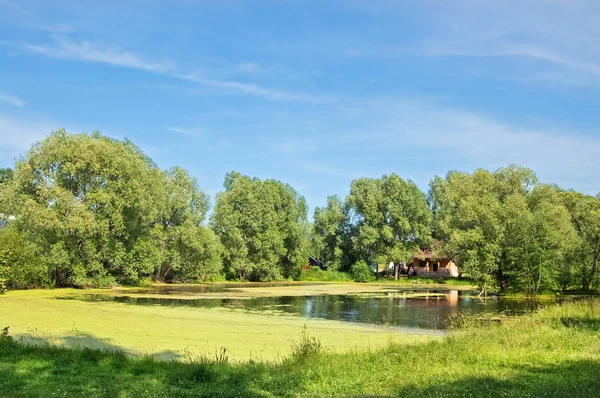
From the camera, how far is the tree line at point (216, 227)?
33125 millimetres

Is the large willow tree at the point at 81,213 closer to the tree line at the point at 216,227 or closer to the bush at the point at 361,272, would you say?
the tree line at the point at 216,227

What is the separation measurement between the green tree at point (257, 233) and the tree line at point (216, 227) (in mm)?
146

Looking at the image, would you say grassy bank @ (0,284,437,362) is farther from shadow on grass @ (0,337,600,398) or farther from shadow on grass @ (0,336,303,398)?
shadow on grass @ (0,337,600,398)

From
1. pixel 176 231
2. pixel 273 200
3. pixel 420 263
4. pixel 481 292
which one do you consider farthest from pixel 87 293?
pixel 420 263

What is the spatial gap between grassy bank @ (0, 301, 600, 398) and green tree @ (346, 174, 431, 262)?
50.7m

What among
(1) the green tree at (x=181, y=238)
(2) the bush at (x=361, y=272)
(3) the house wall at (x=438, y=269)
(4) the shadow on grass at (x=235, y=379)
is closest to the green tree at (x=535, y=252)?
(2) the bush at (x=361, y=272)

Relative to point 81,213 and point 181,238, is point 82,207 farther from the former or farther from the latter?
point 181,238

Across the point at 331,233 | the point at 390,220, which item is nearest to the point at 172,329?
the point at 390,220

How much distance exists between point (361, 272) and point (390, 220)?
23.9ft

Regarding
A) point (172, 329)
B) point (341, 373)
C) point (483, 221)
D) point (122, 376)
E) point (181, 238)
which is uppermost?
point (483, 221)

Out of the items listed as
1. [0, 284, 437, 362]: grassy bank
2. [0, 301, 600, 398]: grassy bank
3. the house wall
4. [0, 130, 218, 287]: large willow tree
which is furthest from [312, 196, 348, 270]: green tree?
[0, 301, 600, 398]: grassy bank

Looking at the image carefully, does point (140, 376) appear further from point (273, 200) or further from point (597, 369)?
point (273, 200)

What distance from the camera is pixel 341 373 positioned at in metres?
8.59

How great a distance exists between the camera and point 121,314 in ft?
65.0
